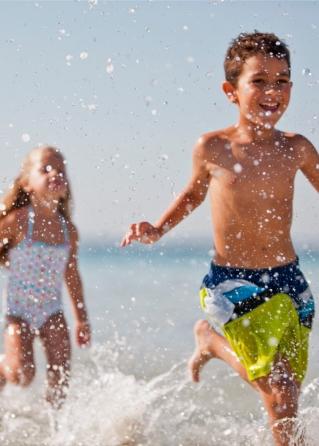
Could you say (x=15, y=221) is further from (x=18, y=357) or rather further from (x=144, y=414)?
(x=144, y=414)

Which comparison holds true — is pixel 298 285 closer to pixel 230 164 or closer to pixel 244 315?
pixel 244 315

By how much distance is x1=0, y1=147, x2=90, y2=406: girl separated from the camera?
14.8ft

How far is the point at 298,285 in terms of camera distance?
12.0ft

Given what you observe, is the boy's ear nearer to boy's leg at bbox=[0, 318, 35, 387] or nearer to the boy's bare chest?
the boy's bare chest

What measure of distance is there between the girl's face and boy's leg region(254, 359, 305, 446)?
70.9 inches

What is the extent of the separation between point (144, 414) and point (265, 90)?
1683mm

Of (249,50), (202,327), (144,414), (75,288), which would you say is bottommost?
(144,414)

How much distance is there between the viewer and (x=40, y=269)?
4660 mm

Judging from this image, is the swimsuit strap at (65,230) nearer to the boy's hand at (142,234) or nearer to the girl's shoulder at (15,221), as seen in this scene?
the girl's shoulder at (15,221)

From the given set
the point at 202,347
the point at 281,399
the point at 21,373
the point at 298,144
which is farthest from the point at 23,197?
the point at 281,399

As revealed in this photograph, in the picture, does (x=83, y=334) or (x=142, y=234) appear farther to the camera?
(x=83, y=334)

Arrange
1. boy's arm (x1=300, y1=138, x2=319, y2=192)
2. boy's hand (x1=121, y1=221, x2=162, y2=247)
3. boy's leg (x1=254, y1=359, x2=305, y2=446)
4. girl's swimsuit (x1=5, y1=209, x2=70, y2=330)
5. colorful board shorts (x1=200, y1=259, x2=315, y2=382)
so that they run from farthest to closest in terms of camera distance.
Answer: girl's swimsuit (x1=5, y1=209, x2=70, y2=330) → boy's arm (x1=300, y1=138, x2=319, y2=192) → boy's hand (x1=121, y1=221, x2=162, y2=247) → colorful board shorts (x1=200, y1=259, x2=315, y2=382) → boy's leg (x1=254, y1=359, x2=305, y2=446)

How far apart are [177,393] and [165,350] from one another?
135 centimetres

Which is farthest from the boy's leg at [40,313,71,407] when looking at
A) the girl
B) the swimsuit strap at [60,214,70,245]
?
the swimsuit strap at [60,214,70,245]
